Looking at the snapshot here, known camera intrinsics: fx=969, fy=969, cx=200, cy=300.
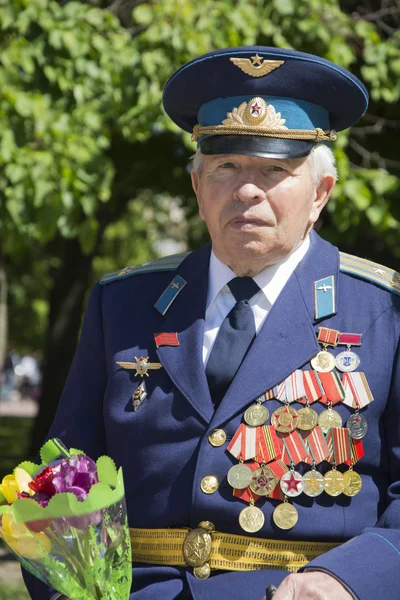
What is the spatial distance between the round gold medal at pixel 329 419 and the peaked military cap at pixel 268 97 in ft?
2.27

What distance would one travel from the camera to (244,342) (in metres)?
2.65

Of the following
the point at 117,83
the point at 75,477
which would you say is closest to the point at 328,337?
the point at 75,477

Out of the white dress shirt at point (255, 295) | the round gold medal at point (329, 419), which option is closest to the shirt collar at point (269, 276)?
the white dress shirt at point (255, 295)

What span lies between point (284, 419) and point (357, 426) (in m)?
0.19

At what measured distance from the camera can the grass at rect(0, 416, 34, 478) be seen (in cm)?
1219

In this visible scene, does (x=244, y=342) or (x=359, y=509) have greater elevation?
(x=244, y=342)

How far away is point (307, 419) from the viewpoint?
2.56 m

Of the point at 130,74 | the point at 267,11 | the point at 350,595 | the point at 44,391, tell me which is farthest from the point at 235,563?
the point at 44,391

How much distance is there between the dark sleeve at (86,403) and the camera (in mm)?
2793

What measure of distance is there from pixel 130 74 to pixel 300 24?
113 cm

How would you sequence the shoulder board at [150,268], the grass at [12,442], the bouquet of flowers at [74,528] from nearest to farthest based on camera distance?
the bouquet of flowers at [74,528] < the shoulder board at [150,268] < the grass at [12,442]

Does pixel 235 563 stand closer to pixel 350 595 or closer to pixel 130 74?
pixel 350 595

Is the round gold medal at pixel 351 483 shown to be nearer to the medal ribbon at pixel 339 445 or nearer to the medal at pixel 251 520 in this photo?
the medal ribbon at pixel 339 445

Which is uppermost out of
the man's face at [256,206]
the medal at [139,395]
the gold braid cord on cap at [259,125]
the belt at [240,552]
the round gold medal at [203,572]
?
the gold braid cord on cap at [259,125]
